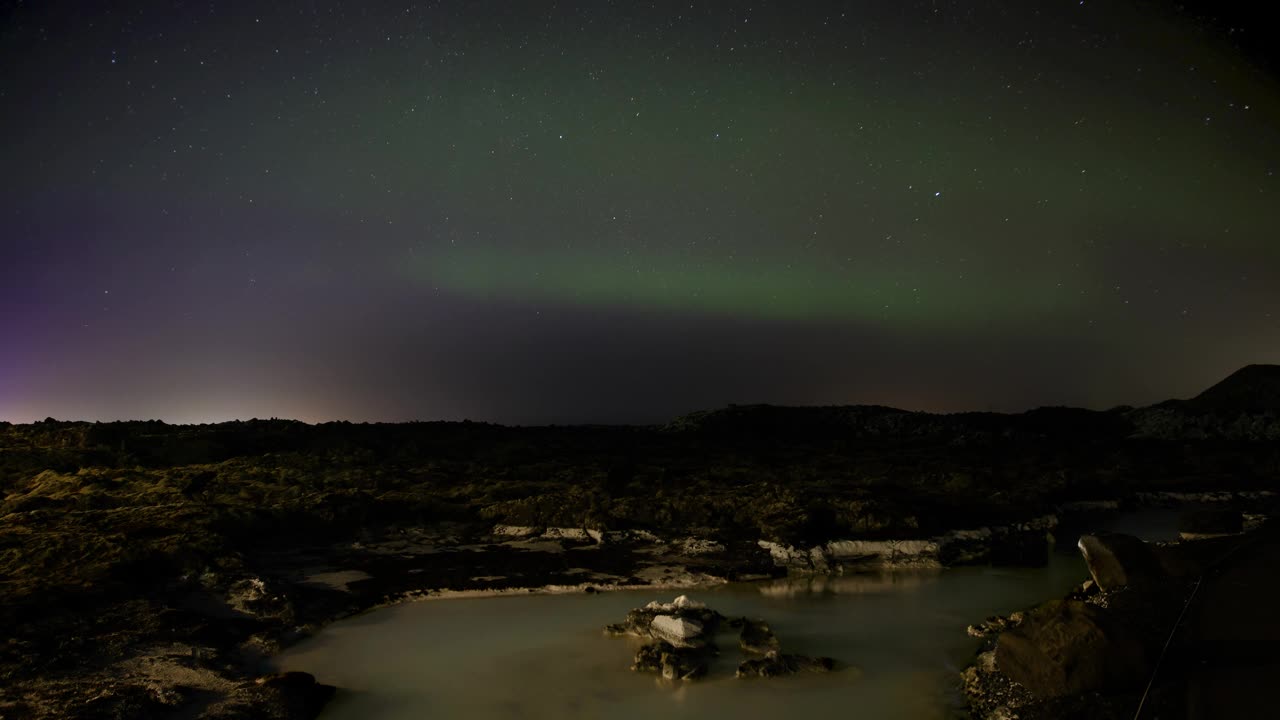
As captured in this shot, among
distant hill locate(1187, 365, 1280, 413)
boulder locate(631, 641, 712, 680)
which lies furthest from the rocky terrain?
distant hill locate(1187, 365, 1280, 413)

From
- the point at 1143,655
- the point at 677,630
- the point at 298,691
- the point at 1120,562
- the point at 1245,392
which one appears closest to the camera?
the point at 1143,655

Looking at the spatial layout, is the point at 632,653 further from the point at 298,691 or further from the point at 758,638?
the point at 298,691

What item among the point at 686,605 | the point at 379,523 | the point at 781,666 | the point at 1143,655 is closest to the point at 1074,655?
the point at 1143,655

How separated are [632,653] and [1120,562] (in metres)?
6.60

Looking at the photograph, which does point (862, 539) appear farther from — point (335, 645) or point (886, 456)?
point (886, 456)

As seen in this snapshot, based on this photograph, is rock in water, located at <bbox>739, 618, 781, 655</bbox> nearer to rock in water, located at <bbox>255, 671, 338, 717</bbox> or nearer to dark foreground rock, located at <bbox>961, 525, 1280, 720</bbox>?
dark foreground rock, located at <bbox>961, 525, 1280, 720</bbox>

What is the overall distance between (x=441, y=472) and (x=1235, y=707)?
22.8 meters

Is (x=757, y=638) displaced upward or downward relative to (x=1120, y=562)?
downward

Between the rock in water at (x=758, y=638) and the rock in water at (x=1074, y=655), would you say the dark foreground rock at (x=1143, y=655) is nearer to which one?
the rock in water at (x=1074, y=655)

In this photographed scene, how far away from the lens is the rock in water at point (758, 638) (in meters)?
9.07

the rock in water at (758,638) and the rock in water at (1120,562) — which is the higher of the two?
the rock in water at (1120,562)

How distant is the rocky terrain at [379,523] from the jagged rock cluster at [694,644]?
2.77 metres

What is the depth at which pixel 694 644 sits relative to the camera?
9125mm

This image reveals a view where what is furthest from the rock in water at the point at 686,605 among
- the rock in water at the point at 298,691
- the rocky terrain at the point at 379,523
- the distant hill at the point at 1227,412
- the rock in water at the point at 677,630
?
the distant hill at the point at 1227,412
